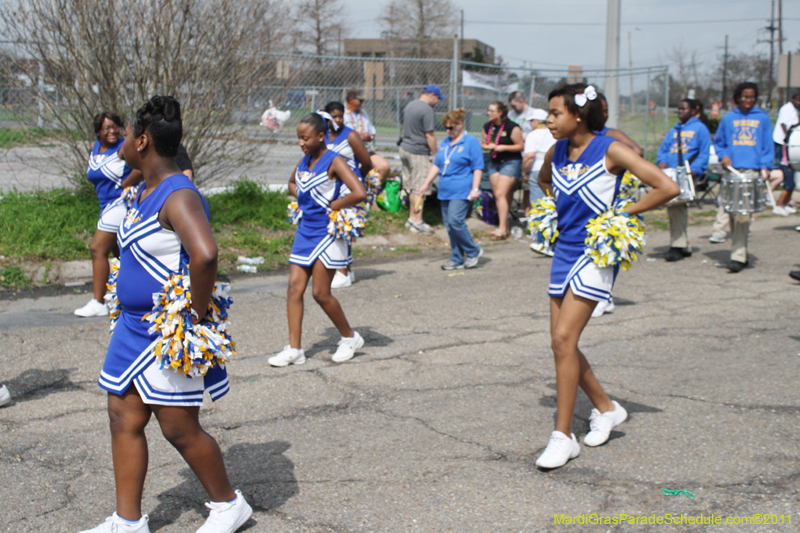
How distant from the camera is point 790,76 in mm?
16875

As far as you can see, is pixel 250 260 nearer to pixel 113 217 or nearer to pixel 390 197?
pixel 113 217

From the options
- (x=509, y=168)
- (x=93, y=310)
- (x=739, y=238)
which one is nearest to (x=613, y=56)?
(x=509, y=168)

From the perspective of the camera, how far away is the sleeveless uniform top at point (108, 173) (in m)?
6.58

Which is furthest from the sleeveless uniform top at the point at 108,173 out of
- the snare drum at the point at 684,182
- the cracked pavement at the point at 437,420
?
the snare drum at the point at 684,182

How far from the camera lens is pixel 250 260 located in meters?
8.97

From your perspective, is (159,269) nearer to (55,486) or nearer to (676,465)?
(55,486)

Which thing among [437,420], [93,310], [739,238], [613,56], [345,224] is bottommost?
[437,420]

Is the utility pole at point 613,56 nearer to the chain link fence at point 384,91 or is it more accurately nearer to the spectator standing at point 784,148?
the chain link fence at point 384,91

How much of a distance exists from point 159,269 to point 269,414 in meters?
1.90

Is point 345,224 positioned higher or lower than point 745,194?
lower

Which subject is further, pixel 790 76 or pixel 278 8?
pixel 790 76

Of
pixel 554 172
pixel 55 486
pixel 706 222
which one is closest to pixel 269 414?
pixel 55 486

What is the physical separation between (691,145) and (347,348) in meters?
5.82

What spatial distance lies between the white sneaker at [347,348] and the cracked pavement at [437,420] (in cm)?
7
